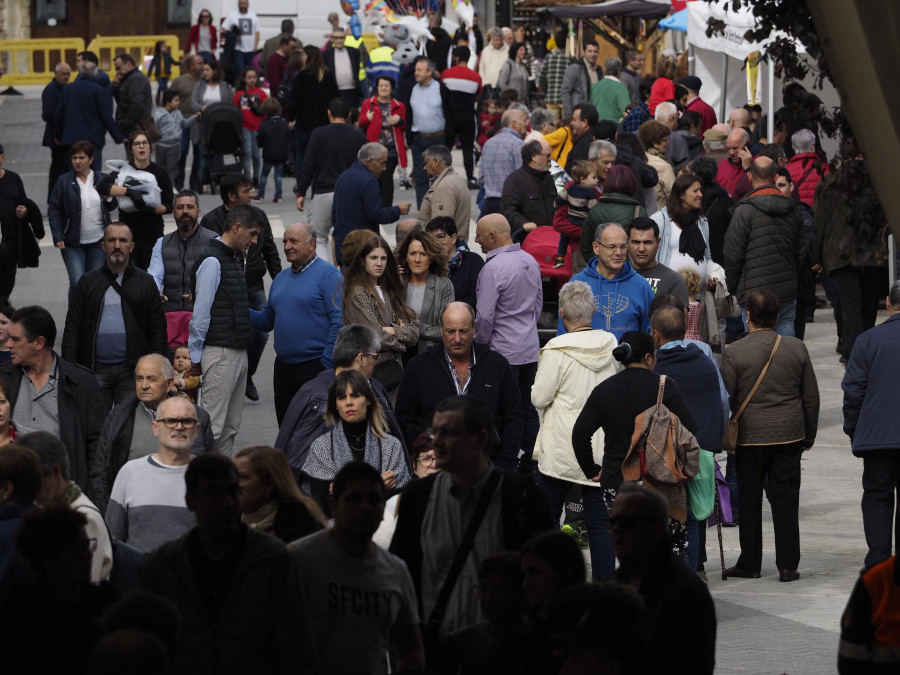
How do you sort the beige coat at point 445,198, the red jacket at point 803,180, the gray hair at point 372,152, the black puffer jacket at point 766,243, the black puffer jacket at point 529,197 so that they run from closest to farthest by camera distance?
the black puffer jacket at point 766,243 → the gray hair at point 372,152 → the beige coat at point 445,198 → the black puffer jacket at point 529,197 → the red jacket at point 803,180

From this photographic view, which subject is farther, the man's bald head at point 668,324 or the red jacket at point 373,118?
the red jacket at point 373,118

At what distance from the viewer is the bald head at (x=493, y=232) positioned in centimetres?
1120

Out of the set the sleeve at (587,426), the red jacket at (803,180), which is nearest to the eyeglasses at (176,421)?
the sleeve at (587,426)

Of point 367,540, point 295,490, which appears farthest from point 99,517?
point 367,540

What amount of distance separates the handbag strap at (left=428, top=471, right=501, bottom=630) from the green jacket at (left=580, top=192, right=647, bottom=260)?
22.3 feet

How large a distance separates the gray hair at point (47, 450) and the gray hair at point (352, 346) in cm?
230

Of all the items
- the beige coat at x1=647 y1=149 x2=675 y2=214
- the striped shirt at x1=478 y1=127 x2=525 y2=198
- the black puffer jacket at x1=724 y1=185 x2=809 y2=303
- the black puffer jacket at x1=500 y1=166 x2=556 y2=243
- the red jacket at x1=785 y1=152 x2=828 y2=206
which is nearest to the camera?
the black puffer jacket at x1=724 y1=185 x2=809 y2=303

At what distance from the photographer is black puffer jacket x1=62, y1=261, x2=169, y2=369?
1042 cm

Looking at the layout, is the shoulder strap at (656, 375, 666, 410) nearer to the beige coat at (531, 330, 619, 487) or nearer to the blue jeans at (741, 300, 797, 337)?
the beige coat at (531, 330, 619, 487)

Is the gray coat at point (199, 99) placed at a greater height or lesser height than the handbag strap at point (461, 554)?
greater

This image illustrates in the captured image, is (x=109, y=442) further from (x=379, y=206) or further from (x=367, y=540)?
(x=379, y=206)

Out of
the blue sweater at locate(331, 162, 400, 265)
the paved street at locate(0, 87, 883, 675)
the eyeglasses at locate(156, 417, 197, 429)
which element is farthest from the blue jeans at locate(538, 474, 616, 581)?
the blue sweater at locate(331, 162, 400, 265)

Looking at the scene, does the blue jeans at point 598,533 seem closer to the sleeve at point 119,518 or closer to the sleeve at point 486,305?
the sleeve at point 486,305

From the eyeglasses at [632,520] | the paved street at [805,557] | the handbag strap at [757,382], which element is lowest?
the paved street at [805,557]
